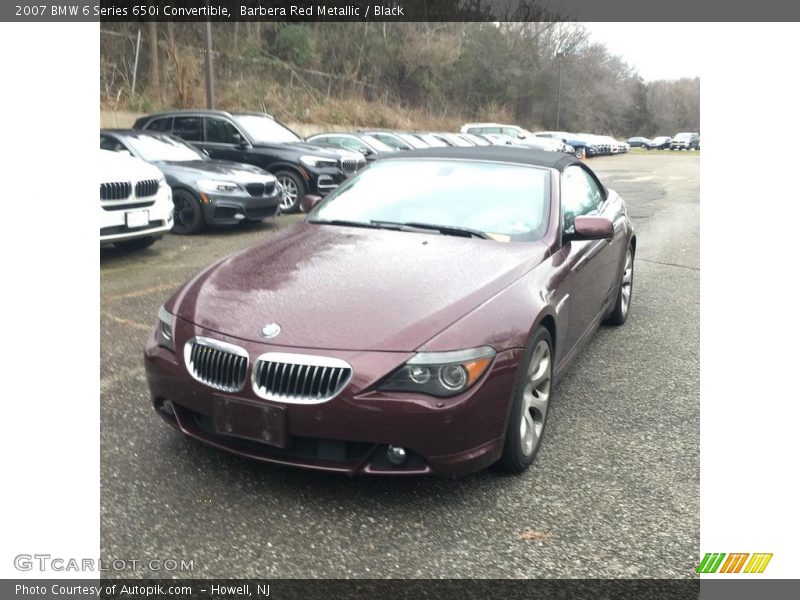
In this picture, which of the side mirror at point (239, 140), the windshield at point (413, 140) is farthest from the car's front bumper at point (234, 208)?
the windshield at point (413, 140)

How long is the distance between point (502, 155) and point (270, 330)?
2.39 metres

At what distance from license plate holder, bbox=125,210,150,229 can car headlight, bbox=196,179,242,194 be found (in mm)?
1584

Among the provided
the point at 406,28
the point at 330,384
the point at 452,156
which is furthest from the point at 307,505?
the point at 406,28

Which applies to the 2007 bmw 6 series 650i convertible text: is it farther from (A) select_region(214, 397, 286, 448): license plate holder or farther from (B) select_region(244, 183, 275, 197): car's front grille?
(B) select_region(244, 183, 275, 197): car's front grille

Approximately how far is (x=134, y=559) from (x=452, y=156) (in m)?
3.09

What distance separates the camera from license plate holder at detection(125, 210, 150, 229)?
24.5 feet

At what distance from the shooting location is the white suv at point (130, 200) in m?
7.32

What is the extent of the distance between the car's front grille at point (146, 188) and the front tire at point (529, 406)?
5.60 metres

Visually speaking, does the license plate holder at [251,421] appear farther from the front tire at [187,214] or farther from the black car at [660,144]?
the black car at [660,144]

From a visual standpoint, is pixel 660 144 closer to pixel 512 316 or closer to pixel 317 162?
pixel 317 162

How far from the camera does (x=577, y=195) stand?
4.78 meters

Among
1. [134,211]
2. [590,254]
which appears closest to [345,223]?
[590,254]

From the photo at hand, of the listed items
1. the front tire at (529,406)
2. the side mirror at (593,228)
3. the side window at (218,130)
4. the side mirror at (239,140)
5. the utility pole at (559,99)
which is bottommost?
the front tire at (529,406)
